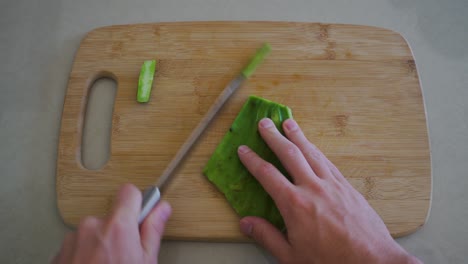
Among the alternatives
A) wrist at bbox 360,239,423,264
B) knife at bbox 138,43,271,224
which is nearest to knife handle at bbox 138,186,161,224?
knife at bbox 138,43,271,224

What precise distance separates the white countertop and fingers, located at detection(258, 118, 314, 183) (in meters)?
0.36

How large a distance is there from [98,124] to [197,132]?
47 centimetres

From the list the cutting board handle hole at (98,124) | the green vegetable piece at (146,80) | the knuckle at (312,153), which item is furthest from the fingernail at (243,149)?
the cutting board handle hole at (98,124)

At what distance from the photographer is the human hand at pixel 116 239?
→ 2.74 feet

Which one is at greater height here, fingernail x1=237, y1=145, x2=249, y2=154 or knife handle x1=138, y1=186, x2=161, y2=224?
fingernail x1=237, y1=145, x2=249, y2=154

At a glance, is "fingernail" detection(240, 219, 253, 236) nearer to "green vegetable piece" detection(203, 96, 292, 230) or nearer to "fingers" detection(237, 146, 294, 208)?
"green vegetable piece" detection(203, 96, 292, 230)

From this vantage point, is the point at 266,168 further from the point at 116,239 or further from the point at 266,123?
the point at 116,239

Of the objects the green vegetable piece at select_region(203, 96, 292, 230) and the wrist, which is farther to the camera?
the green vegetable piece at select_region(203, 96, 292, 230)

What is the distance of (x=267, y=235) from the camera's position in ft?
3.55

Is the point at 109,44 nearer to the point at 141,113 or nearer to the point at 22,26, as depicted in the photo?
the point at 141,113

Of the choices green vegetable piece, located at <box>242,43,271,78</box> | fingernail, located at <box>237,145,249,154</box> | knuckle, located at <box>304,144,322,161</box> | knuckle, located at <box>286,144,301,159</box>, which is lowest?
fingernail, located at <box>237,145,249,154</box>

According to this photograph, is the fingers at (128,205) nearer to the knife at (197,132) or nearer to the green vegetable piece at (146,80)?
Answer: the knife at (197,132)

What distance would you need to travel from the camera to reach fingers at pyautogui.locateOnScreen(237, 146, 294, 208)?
1.06m

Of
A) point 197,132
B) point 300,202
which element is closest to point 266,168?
point 300,202
